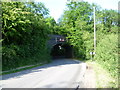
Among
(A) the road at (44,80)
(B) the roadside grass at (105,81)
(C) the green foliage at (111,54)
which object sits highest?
(C) the green foliage at (111,54)

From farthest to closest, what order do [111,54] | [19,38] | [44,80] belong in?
[19,38]
[44,80]
[111,54]

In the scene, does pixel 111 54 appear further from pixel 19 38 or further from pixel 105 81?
pixel 19 38

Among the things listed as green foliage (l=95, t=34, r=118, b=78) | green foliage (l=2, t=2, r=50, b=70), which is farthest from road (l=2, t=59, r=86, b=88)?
green foliage (l=2, t=2, r=50, b=70)

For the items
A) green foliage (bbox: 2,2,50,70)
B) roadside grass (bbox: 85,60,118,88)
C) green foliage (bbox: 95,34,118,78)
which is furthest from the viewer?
green foliage (bbox: 2,2,50,70)

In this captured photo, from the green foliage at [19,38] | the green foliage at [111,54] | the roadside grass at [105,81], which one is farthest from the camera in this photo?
the green foliage at [19,38]

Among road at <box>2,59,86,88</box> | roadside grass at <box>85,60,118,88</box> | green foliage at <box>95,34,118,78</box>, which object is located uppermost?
green foliage at <box>95,34,118,78</box>

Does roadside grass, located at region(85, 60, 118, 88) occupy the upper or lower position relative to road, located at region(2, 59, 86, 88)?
upper

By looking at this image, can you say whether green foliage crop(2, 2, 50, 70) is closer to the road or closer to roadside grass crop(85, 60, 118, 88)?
the road

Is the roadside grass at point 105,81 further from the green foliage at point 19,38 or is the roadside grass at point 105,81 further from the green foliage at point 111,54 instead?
the green foliage at point 19,38

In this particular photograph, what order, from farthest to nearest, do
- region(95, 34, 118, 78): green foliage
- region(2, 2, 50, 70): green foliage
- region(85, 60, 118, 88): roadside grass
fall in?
region(2, 2, 50, 70): green foliage, region(95, 34, 118, 78): green foliage, region(85, 60, 118, 88): roadside grass

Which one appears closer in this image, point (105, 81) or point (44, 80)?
point (105, 81)

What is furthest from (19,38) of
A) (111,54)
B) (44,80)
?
(111,54)

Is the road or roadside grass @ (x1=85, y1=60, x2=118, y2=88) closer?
roadside grass @ (x1=85, y1=60, x2=118, y2=88)

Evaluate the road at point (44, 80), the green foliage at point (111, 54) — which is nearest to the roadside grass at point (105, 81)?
the green foliage at point (111, 54)
